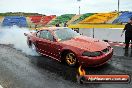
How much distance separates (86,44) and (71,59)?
0.78m

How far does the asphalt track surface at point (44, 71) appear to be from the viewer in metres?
7.30

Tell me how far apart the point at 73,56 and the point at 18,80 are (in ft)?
7.26

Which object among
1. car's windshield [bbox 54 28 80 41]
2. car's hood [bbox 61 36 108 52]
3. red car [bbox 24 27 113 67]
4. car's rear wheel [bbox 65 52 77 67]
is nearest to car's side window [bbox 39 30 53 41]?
red car [bbox 24 27 113 67]

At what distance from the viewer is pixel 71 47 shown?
8.95 m

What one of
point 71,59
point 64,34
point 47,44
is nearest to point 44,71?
point 71,59

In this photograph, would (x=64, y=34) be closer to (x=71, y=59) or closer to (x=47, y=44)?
(x=47, y=44)

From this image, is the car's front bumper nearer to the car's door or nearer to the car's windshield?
the car's door

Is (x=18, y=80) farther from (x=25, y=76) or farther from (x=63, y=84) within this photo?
(x=63, y=84)

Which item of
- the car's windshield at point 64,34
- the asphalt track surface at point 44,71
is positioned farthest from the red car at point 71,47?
the asphalt track surface at point 44,71

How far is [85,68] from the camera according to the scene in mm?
8906

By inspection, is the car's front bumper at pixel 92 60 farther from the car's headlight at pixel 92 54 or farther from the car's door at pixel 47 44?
the car's door at pixel 47 44

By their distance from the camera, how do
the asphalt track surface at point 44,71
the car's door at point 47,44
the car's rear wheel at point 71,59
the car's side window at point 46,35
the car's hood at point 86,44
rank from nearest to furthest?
the asphalt track surface at point 44,71 < the car's hood at point 86,44 < the car's rear wheel at point 71,59 < the car's door at point 47,44 < the car's side window at point 46,35

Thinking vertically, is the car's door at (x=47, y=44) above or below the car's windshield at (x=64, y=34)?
below

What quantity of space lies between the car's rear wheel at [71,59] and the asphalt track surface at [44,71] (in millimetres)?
184
